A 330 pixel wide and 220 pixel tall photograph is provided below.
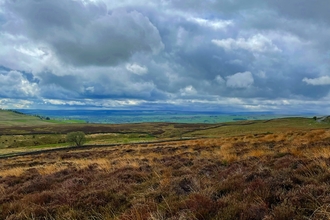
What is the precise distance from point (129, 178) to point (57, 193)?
2.90 meters

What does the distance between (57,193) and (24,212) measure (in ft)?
4.50

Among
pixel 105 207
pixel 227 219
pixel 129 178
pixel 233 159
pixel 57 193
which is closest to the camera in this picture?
pixel 227 219

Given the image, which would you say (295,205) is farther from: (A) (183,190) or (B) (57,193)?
(B) (57,193)

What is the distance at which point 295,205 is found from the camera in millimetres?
5188

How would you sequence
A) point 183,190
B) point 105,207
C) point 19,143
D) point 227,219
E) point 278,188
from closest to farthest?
point 227,219 → point 278,188 → point 105,207 → point 183,190 → point 19,143

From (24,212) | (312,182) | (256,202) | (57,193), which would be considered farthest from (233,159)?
(24,212)

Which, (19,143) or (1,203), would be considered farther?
(19,143)

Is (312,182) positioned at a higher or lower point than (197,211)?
higher

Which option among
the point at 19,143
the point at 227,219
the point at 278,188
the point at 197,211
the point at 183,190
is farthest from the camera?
the point at 19,143

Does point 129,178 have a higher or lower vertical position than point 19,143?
higher

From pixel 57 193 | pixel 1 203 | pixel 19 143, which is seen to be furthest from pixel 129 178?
pixel 19 143

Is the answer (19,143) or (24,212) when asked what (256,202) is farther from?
(19,143)

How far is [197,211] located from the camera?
5.49 m

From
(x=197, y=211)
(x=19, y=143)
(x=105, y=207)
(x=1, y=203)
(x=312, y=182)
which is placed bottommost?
(x=19, y=143)
